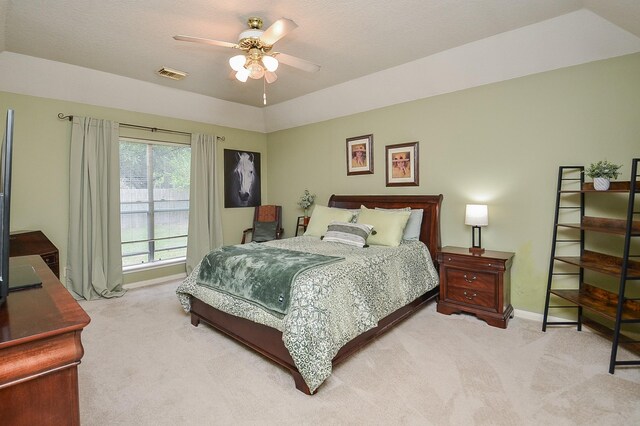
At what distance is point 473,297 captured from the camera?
3314mm

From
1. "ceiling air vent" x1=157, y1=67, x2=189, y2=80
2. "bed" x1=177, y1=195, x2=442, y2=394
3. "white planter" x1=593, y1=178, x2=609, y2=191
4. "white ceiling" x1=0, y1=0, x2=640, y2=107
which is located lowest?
"bed" x1=177, y1=195, x2=442, y2=394

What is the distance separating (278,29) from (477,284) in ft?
9.60

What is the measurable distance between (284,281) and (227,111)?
12.4ft

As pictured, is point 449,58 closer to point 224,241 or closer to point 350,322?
point 350,322

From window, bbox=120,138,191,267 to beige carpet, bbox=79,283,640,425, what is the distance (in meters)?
1.82

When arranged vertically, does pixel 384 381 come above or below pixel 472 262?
below

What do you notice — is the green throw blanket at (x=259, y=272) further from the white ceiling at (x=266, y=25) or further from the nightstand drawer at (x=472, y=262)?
the white ceiling at (x=266, y=25)

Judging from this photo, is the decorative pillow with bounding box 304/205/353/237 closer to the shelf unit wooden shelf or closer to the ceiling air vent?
the shelf unit wooden shelf

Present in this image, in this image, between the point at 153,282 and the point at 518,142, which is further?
the point at 153,282

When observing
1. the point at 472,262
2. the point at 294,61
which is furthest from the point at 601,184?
the point at 294,61

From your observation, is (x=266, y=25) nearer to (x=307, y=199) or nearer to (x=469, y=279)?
(x=307, y=199)

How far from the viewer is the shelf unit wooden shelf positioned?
232 cm

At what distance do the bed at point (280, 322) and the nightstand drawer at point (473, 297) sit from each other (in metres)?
0.22

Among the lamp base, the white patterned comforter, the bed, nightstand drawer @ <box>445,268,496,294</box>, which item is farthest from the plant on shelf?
the lamp base
